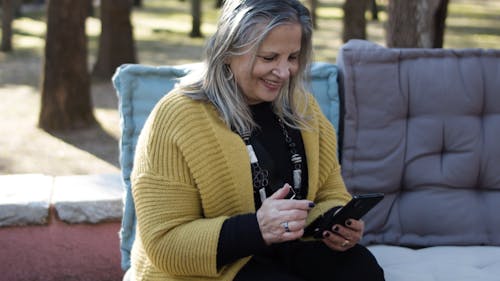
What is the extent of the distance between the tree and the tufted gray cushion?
4.43 ft

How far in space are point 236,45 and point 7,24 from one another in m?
11.7

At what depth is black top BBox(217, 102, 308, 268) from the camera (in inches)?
98.5

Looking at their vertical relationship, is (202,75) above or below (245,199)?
above

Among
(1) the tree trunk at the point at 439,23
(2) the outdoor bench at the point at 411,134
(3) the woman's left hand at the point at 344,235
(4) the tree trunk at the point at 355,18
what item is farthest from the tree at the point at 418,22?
(4) the tree trunk at the point at 355,18

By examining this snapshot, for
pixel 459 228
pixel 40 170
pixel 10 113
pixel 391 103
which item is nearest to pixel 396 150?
pixel 391 103

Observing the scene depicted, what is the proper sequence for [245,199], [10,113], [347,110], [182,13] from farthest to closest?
[182,13] < [10,113] < [347,110] < [245,199]

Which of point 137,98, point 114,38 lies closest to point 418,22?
point 137,98

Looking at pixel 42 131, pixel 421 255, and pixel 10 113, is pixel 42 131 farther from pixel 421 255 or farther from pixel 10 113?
pixel 421 255

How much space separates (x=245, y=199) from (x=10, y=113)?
6.52 metres

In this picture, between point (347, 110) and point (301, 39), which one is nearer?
point (301, 39)

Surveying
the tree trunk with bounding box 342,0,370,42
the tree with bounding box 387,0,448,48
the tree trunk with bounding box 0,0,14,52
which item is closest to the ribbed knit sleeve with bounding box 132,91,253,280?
the tree with bounding box 387,0,448,48

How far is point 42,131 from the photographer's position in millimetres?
7684

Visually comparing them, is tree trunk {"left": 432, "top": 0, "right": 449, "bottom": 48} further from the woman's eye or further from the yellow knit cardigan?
the yellow knit cardigan

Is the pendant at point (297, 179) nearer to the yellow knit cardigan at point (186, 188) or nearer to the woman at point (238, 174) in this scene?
the woman at point (238, 174)
